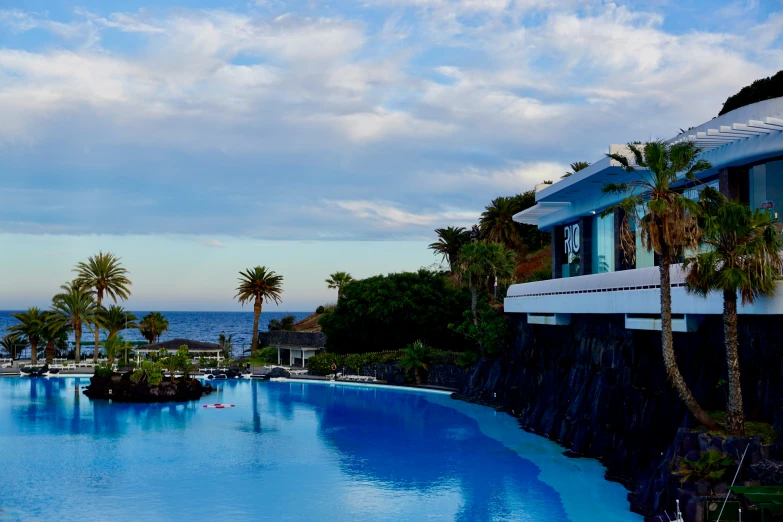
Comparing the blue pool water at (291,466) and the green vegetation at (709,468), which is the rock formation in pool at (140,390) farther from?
the green vegetation at (709,468)

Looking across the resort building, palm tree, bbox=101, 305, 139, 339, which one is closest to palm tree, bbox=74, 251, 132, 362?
palm tree, bbox=101, 305, 139, 339

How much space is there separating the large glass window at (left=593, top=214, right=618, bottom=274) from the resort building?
5cm

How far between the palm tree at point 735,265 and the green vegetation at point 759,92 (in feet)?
164

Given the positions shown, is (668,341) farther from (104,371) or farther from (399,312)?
(104,371)

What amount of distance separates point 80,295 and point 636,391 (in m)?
52.8

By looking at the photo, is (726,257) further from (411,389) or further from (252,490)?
(411,389)

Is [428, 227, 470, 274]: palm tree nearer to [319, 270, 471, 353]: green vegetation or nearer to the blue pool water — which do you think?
[319, 270, 471, 353]: green vegetation

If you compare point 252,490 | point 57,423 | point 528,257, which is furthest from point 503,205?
point 252,490

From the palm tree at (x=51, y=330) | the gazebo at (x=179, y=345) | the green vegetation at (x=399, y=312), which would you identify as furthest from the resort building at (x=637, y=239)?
the palm tree at (x=51, y=330)

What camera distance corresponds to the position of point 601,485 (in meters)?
23.9

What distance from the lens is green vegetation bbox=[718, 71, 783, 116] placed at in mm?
63344

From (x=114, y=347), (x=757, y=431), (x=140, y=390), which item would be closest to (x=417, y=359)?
(x=140, y=390)

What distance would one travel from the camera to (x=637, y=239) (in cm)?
3069

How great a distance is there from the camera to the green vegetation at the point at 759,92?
63.3 meters
